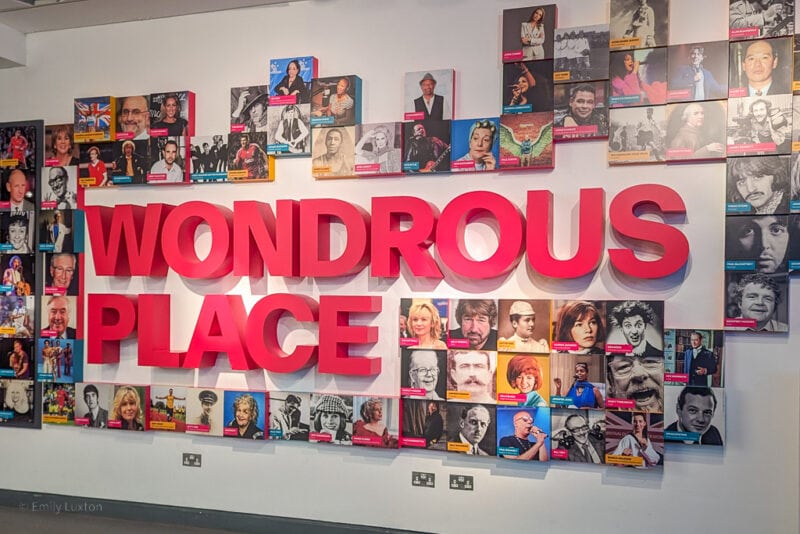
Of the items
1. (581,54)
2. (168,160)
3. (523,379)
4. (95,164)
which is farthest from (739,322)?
(95,164)

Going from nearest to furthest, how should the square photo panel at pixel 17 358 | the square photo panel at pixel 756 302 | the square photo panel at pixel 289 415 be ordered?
the square photo panel at pixel 756 302, the square photo panel at pixel 289 415, the square photo panel at pixel 17 358

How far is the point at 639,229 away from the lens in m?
3.98

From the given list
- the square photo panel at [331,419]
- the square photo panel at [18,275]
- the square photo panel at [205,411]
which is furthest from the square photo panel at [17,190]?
the square photo panel at [331,419]

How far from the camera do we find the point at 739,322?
3854 millimetres

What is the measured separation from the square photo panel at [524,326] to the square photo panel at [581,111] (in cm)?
94

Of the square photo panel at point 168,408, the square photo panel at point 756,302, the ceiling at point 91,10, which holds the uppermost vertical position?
the ceiling at point 91,10

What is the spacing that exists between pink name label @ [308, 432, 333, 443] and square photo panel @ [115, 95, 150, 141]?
2.23 metres

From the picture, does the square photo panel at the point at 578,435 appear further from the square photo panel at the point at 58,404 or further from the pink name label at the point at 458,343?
the square photo panel at the point at 58,404

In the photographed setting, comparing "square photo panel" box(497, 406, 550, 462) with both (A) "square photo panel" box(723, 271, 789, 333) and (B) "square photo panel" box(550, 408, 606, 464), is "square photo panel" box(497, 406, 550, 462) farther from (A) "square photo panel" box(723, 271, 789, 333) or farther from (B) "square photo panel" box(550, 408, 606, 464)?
(A) "square photo panel" box(723, 271, 789, 333)

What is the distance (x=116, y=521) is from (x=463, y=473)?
234cm

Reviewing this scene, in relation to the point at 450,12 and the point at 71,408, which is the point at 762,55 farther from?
the point at 71,408

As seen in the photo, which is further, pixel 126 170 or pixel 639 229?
pixel 126 170

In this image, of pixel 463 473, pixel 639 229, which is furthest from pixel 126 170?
pixel 639 229

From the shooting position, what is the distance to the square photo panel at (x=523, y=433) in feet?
13.6
